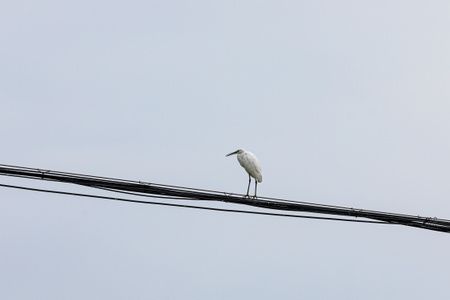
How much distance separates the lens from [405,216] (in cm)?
1058

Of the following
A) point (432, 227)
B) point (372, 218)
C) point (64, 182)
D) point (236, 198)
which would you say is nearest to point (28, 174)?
point (64, 182)

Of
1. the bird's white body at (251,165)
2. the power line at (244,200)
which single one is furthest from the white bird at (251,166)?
the power line at (244,200)

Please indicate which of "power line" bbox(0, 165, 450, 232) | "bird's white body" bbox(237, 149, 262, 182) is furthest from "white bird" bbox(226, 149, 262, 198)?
"power line" bbox(0, 165, 450, 232)

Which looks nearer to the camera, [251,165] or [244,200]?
[244,200]

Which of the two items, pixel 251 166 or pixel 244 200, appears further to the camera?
pixel 251 166

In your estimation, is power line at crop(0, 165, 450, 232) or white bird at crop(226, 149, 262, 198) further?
white bird at crop(226, 149, 262, 198)

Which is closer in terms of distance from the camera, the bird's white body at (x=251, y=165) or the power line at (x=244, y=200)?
the power line at (x=244, y=200)

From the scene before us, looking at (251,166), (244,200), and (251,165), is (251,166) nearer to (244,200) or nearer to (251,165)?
(251,165)

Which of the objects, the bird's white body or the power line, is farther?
the bird's white body

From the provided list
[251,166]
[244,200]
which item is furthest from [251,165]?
[244,200]

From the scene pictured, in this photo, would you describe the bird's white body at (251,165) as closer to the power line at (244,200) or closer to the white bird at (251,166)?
the white bird at (251,166)

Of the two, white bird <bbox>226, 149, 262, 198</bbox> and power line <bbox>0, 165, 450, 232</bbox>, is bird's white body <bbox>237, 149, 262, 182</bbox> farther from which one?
power line <bbox>0, 165, 450, 232</bbox>

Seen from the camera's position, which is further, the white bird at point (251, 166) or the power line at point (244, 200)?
the white bird at point (251, 166)

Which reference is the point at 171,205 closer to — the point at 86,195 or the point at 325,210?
the point at 86,195
